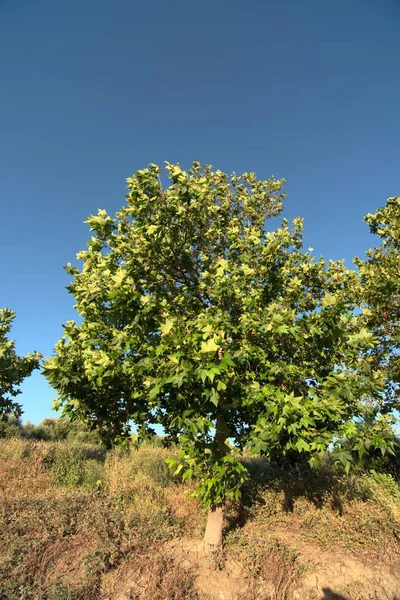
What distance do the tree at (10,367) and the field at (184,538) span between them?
15.4 feet

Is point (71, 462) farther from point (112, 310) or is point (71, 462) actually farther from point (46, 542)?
point (112, 310)

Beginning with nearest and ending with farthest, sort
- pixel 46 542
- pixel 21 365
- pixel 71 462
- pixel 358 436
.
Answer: pixel 358 436 < pixel 46 542 < pixel 71 462 < pixel 21 365

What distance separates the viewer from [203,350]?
4.79 m

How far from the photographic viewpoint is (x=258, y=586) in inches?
235

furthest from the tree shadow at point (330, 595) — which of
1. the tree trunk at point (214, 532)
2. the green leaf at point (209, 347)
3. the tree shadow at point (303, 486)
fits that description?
the green leaf at point (209, 347)

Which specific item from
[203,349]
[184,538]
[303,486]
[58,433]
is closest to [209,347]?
[203,349]

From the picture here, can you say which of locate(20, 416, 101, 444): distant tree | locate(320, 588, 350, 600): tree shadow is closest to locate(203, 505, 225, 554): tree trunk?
locate(320, 588, 350, 600): tree shadow

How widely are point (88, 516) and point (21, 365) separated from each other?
10.3 meters

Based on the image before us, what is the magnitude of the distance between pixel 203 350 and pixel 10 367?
1348 cm

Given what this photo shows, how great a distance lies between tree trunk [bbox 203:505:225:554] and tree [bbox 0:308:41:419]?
33.5 feet

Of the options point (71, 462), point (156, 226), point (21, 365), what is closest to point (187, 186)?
point (156, 226)

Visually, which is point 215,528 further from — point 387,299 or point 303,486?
point 387,299

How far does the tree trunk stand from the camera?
6.91m

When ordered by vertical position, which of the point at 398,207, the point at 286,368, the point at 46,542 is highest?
the point at 398,207
